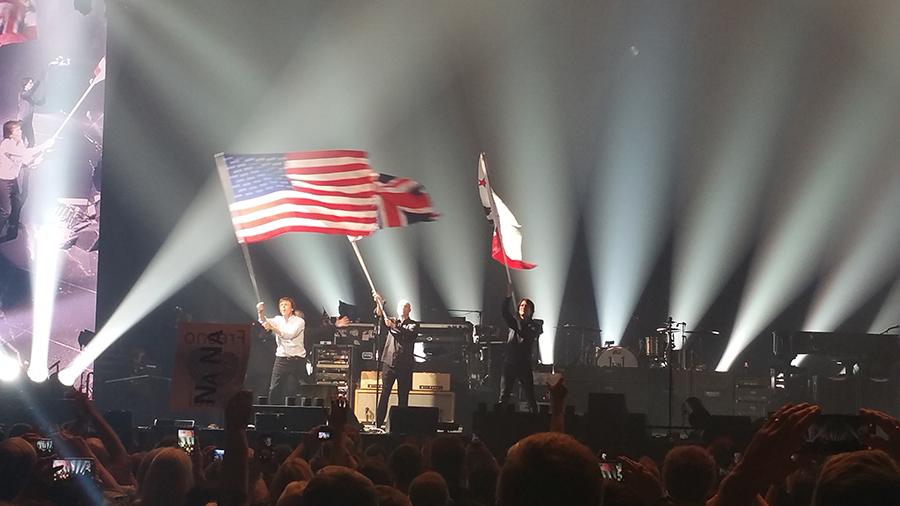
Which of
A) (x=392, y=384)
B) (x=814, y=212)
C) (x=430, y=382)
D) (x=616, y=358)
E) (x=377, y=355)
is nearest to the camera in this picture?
(x=392, y=384)

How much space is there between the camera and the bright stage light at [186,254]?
18.2m

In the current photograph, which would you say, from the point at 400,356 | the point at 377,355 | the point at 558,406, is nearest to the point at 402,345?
the point at 400,356

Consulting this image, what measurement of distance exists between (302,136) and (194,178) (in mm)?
1967

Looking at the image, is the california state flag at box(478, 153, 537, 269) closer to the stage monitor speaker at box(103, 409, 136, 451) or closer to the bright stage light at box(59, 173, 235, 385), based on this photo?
the bright stage light at box(59, 173, 235, 385)

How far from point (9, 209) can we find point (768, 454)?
632 inches

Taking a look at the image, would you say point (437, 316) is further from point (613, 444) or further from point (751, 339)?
point (613, 444)

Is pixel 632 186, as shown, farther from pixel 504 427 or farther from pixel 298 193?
pixel 504 427

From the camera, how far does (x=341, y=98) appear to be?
19.1 meters

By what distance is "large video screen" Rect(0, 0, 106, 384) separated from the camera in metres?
16.9

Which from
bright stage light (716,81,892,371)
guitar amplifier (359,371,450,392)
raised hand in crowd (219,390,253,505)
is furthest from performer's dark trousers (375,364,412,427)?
raised hand in crowd (219,390,253,505)

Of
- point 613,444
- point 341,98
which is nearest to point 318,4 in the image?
point 341,98

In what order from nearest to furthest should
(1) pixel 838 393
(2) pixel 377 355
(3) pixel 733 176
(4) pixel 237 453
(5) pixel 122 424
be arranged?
(4) pixel 237 453 < (5) pixel 122 424 < (1) pixel 838 393 < (2) pixel 377 355 < (3) pixel 733 176

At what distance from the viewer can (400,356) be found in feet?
47.3

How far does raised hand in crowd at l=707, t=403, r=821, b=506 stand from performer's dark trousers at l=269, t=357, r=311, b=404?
40.9ft
